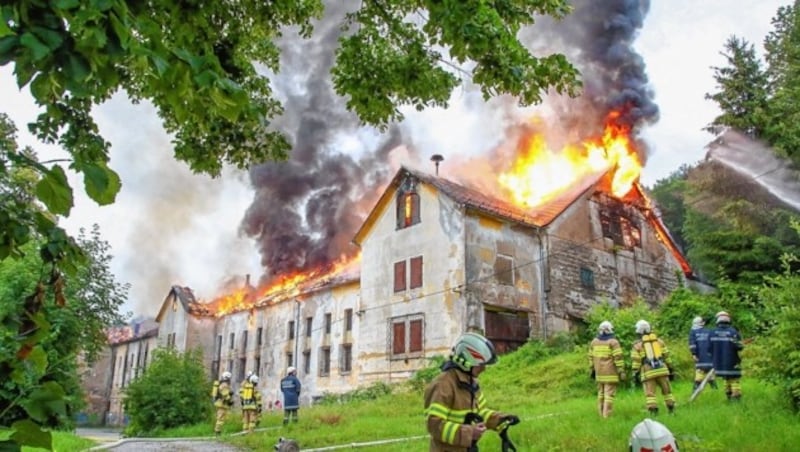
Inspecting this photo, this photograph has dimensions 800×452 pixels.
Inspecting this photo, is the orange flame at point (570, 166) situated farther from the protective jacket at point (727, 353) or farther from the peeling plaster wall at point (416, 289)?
the protective jacket at point (727, 353)

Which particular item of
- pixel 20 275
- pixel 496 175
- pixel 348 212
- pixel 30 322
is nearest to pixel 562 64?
pixel 30 322

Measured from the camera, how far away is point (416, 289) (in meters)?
26.6

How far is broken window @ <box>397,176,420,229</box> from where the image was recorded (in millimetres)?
27797

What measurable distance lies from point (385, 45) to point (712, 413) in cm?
804

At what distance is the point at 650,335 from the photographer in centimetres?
1169

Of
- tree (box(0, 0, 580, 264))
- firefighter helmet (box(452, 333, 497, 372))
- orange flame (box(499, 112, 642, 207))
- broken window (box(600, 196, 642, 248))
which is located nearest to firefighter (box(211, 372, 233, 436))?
tree (box(0, 0, 580, 264))

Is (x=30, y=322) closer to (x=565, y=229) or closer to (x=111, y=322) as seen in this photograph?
(x=111, y=322)

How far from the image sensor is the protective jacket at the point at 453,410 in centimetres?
466

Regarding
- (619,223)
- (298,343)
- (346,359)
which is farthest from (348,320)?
(619,223)

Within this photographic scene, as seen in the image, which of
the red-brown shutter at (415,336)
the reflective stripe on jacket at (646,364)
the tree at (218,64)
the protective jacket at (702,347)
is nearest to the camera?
the tree at (218,64)

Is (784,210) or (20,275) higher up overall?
(784,210)

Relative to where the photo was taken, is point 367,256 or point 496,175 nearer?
point 367,256

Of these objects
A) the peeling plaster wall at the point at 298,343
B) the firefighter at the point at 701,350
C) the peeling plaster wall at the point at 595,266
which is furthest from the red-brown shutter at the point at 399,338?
the firefighter at the point at 701,350

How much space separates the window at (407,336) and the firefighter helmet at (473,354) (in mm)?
20852
